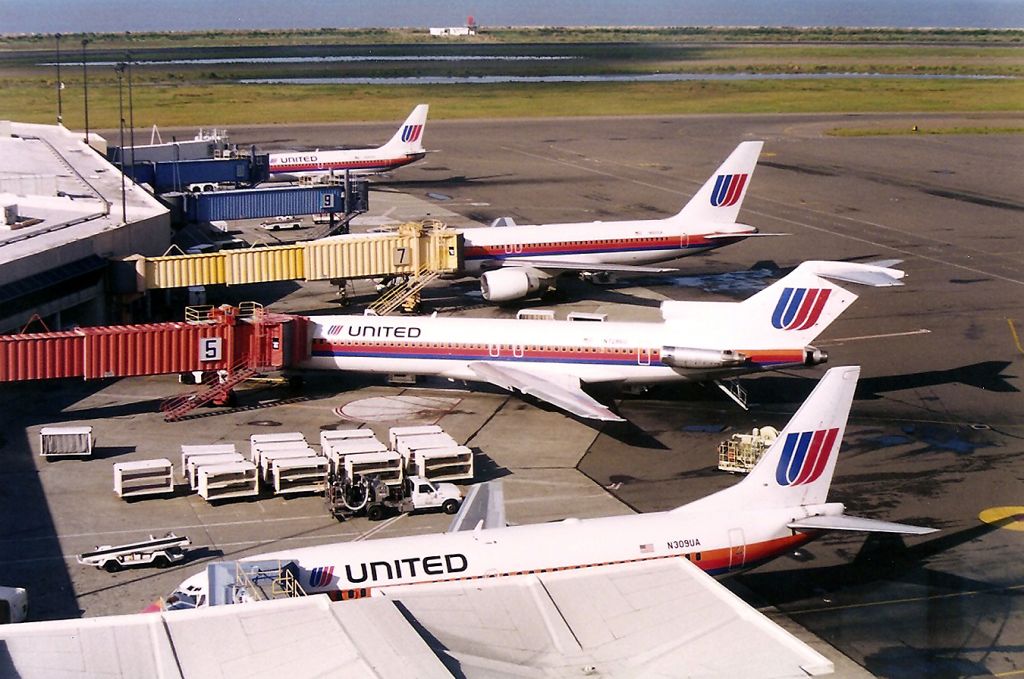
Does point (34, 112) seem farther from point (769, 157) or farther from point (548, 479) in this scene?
point (548, 479)

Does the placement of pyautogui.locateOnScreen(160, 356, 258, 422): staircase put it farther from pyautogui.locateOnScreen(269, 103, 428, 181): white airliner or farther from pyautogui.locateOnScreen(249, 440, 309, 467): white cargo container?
pyautogui.locateOnScreen(269, 103, 428, 181): white airliner

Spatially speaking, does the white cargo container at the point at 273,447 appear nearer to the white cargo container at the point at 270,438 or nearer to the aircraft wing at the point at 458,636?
the white cargo container at the point at 270,438

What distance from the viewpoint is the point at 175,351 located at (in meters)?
56.3

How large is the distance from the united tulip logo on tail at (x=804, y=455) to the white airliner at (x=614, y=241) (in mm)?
38508

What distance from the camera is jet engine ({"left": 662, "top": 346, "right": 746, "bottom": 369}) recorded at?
54.3 metres

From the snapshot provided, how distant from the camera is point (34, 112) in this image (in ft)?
501

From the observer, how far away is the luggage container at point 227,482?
4528cm

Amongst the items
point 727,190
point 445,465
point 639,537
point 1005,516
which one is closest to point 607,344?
point 445,465

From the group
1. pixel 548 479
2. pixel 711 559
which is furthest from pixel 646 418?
pixel 711 559

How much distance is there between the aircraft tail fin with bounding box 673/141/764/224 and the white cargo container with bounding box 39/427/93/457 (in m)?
40.8

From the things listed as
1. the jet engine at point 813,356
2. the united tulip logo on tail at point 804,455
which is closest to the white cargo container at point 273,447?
the united tulip logo on tail at point 804,455

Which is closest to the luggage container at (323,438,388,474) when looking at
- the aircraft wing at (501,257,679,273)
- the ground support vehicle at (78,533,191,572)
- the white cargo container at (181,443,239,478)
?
the white cargo container at (181,443,239,478)

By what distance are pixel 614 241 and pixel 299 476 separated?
118 ft

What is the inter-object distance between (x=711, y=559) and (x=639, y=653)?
240 inches
